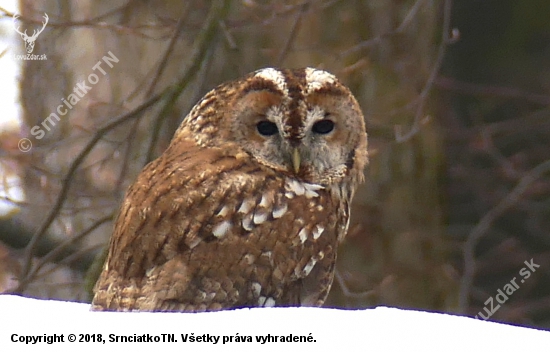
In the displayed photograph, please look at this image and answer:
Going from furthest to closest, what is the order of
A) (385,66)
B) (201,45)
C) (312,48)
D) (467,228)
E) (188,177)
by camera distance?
1. (467,228)
2. (385,66)
3. (312,48)
4. (201,45)
5. (188,177)

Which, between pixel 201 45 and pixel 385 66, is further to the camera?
pixel 385 66

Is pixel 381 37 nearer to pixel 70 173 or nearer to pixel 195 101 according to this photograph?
pixel 195 101

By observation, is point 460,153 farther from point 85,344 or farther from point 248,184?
point 85,344

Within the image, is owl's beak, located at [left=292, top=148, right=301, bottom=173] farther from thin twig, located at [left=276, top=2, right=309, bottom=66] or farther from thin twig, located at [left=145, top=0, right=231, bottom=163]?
thin twig, located at [left=276, top=2, right=309, bottom=66]

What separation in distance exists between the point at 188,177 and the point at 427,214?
3.02m

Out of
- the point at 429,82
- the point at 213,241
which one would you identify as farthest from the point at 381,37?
the point at 213,241

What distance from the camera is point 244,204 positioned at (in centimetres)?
285

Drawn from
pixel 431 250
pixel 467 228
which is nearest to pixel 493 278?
pixel 467 228

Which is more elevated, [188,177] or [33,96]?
[33,96]

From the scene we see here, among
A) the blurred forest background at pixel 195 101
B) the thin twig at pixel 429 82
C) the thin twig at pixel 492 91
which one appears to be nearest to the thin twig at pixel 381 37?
the blurred forest background at pixel 195 101

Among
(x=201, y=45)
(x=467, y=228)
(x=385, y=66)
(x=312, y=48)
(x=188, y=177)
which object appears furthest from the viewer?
(x=467, y=228)

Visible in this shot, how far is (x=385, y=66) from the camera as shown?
5.49 metres

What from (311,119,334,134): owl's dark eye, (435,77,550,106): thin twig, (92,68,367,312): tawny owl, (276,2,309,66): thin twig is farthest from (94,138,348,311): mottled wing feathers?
(435,77,550,106): thin twig

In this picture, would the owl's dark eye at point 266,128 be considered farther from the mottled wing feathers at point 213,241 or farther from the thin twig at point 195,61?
the thin twig at point 195,61
